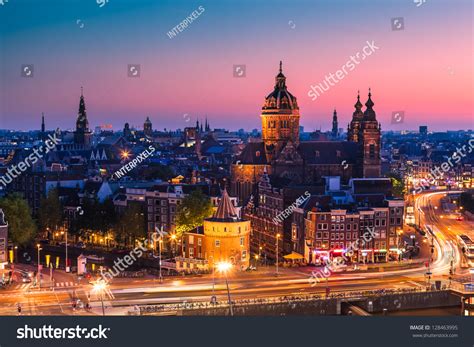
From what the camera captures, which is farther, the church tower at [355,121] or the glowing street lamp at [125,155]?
the glowing street lamp at [125,155]

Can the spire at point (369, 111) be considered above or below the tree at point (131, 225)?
above

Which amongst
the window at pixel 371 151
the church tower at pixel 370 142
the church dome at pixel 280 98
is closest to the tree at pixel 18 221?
the church dome at pixel 280 98

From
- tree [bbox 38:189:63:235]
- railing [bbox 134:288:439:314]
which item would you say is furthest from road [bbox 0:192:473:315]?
tree [bbox 38:189:63:235]

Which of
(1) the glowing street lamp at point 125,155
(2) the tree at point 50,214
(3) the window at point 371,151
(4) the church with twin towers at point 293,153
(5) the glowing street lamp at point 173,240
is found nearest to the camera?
(5) the glowing street lamp at point 173,240

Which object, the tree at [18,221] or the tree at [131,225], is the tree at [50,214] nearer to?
the tree at [18,221]

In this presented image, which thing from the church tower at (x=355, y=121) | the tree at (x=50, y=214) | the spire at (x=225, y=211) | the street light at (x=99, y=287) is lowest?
the street light at (x=99, y=287)

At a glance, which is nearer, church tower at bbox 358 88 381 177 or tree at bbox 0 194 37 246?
tree at bbox 0 194 37 246

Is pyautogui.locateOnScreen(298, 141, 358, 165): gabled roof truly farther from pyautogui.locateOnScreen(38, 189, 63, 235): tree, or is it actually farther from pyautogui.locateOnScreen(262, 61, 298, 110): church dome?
pyautogui.locateOnScreen(38, 189, 63, 235): tree
